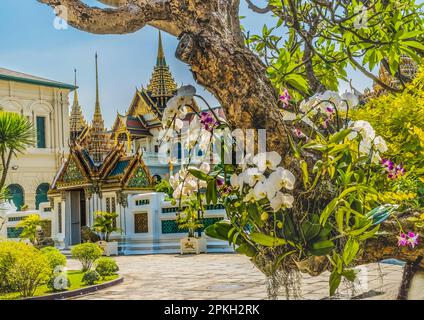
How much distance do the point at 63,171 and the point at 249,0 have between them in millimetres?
11124

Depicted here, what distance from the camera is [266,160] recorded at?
1.33 m

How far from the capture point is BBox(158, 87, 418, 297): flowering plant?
52.5 inches

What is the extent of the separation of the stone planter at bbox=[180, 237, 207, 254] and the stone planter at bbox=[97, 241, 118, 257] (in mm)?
1610

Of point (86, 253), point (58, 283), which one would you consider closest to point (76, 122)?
point (86, 253)

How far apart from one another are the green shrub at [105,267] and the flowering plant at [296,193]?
18.3 ft

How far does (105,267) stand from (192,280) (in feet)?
3.90

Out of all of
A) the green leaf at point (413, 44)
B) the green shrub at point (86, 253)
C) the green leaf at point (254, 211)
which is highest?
the green leaf at point (413, 44)

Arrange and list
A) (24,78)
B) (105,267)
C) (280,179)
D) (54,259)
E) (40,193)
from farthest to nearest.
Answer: (24,78)
(40,193)
(105,267)
(54,259)
(280,179)

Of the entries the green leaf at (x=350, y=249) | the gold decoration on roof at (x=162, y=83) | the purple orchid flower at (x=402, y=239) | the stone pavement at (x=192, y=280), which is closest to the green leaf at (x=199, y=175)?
the green leaf at (x=350, y=249)

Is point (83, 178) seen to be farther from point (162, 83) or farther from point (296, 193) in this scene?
point (296, 193)

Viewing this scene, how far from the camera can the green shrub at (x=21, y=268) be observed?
16.9 feet

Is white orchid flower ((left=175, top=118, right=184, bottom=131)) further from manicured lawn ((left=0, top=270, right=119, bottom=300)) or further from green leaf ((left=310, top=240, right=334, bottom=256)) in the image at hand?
manicured lawn ((left=0, top=270, right=119, bottom=300))

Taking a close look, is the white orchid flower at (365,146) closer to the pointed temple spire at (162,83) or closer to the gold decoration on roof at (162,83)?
the pointed temple spire at (162,83)
